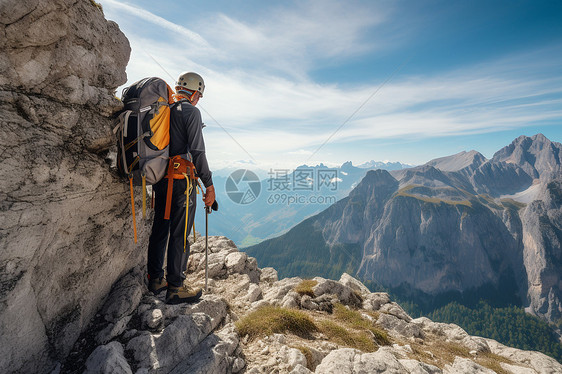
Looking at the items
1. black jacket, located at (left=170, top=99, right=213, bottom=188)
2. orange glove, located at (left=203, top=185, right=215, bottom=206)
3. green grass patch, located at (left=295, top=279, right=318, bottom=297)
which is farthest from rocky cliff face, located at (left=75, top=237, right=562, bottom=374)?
black jacket, located at (left=170, top=99, right=213, bottom=188)

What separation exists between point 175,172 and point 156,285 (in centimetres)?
353

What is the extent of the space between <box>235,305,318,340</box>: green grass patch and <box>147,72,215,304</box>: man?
1766mm

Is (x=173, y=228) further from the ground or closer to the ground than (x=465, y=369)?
further from the ground

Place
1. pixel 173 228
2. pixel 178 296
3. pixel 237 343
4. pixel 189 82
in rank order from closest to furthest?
pixel 237 343
pixel 173 228
pixel 178 296
pixel 189 82

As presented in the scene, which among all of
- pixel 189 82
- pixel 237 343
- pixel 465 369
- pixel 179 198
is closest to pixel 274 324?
pixel 237 343

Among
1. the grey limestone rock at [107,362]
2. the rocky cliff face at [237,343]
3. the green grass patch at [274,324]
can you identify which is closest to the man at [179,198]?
the rocky cliff face at [237,343]

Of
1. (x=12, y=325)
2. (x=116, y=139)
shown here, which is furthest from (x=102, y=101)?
(x=12, y=325)

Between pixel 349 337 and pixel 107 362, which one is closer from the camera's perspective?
pixel 107 362

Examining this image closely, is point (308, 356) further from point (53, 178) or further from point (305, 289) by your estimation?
point (53, 178)

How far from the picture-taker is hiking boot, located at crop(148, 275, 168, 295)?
7.52 metres

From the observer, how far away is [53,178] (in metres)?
5.15

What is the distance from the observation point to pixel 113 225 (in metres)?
6.81

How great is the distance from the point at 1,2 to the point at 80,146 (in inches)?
108

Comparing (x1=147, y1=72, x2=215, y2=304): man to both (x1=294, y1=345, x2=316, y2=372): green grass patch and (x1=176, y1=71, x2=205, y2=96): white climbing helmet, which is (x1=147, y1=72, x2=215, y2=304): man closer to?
(x1=176, y1=71, x2=205, y2=96): white climbing helmet
